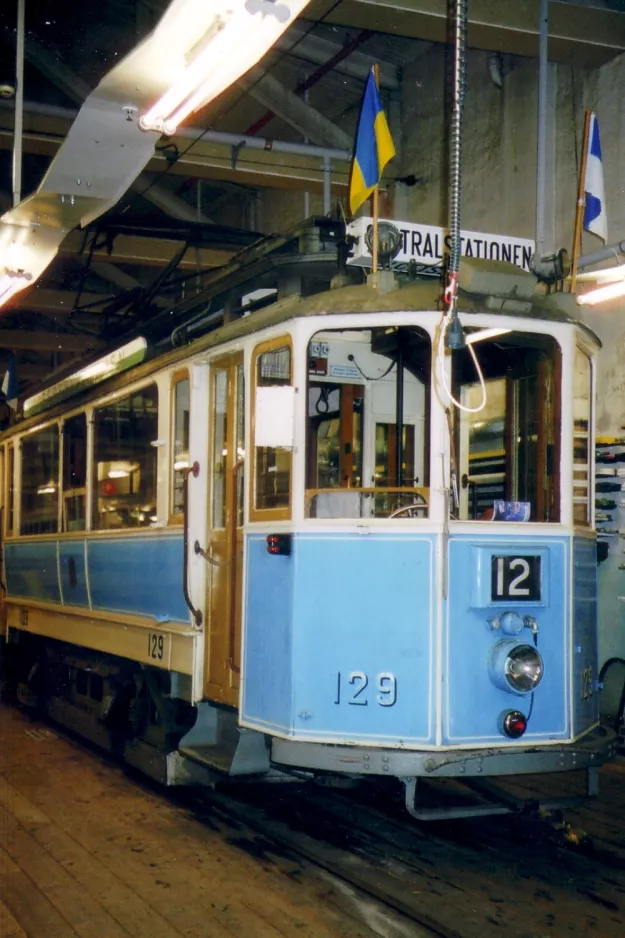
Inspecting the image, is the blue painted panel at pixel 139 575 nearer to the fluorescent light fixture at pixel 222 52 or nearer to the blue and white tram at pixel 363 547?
the blue and white tram at pixel 363 547

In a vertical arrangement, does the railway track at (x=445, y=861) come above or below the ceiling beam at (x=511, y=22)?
below

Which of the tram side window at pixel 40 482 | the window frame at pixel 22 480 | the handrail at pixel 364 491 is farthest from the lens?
the tram side window at pixel 40 482

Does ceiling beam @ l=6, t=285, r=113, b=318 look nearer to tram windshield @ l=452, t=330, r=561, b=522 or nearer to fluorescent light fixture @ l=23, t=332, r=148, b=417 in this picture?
fluorescent light fixture @ l=23, t=332, r=148, b=417

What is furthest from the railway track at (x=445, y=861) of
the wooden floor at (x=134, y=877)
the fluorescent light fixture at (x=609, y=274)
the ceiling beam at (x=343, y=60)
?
the ceiling beam at (x=343, y=60)

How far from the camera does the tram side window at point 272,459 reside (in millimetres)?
5094

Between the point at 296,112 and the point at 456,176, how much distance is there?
793 centimetres

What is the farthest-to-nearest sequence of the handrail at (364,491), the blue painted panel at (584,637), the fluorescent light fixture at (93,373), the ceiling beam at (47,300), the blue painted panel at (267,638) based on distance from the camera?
the ceiling beam at (47,300) → the fluorescent light fixture at (93,373) → the blue painted panel at (584,637) → the blue painted panel at (267,638) → the handrail at (364,491)

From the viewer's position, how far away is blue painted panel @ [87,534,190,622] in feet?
20.2

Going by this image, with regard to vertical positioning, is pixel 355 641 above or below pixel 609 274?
below

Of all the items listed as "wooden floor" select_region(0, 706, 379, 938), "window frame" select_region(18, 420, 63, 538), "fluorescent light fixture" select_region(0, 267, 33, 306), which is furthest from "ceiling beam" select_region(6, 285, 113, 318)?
"wooden floor" select_region(0, 706, 379, 938)

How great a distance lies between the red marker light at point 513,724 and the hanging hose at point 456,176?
1.78m

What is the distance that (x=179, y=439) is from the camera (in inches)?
246

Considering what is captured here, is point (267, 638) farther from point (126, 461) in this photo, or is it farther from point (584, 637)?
point (126, 461)

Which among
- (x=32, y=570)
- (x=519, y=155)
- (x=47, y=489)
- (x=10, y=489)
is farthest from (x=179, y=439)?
(x=519, y=155)
